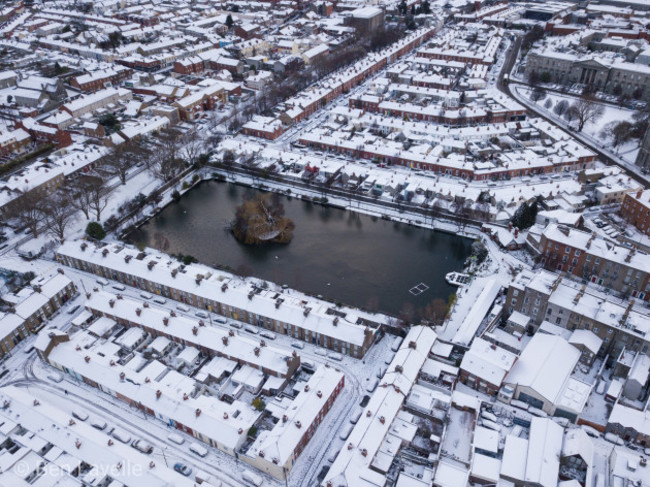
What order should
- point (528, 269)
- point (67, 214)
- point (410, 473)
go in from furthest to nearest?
point (67, 214), point (528, 269), point (410, 473)

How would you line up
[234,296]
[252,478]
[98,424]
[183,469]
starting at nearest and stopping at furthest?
[252,478] < [183,469] < [98,424] < [234,296]

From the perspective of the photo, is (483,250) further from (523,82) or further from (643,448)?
(523,82)

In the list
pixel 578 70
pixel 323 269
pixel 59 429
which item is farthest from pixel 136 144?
pixel 578 70

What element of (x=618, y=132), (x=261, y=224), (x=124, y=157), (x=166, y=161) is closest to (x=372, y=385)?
(x=261, y=224)

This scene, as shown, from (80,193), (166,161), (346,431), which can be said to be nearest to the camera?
(346,431)

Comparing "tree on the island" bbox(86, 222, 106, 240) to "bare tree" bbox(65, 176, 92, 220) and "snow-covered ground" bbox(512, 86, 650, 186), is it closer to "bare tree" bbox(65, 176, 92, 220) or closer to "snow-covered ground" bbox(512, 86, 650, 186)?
"bare tree" bbox(65, 176, 92, 220)

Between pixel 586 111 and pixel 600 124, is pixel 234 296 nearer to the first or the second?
pixel 586 111
